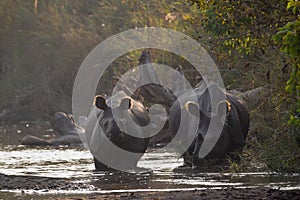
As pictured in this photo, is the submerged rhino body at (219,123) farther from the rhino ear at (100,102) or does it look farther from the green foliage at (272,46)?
the rhino ear at (100,102)

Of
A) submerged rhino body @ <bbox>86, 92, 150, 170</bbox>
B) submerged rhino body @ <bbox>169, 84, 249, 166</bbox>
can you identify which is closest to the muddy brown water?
submerged rhino body @ <bbox>86, 92, 150, 170</bbox>

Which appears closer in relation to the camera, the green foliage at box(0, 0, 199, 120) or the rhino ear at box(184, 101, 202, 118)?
the rhino ear at box(184, 101, 202, 118)

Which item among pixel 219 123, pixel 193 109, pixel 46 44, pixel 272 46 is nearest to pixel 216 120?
pixel 219 123

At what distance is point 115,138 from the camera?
1258 centimetres

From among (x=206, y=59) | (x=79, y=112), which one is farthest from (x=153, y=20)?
(x=206, y=59)

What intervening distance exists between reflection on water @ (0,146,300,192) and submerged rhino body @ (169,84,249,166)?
0.42 meters

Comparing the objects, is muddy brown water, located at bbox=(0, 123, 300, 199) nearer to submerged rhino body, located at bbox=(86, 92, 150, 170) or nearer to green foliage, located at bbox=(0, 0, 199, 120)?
submerged rhino body, located at bbox=(86, 92, 150, 170)

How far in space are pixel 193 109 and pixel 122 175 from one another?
1381 millimetres

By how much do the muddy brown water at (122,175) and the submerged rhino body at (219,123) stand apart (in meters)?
0.36

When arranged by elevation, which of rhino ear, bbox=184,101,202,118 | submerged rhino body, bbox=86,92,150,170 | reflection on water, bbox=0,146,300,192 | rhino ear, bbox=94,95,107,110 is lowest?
reflection on water, bbox=0,146,300,192

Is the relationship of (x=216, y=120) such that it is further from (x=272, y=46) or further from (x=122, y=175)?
(x=272, y=46)

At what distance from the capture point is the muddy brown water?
10.2m

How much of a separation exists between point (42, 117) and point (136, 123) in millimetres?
15736

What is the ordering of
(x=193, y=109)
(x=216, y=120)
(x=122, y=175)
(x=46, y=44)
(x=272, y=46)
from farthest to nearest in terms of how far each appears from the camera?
1. (x=46, y=44)
2. (x=193, y=109)
3. (x=216, y=120)
4. (x=122, y=175)
5. (x=272, y=46)
